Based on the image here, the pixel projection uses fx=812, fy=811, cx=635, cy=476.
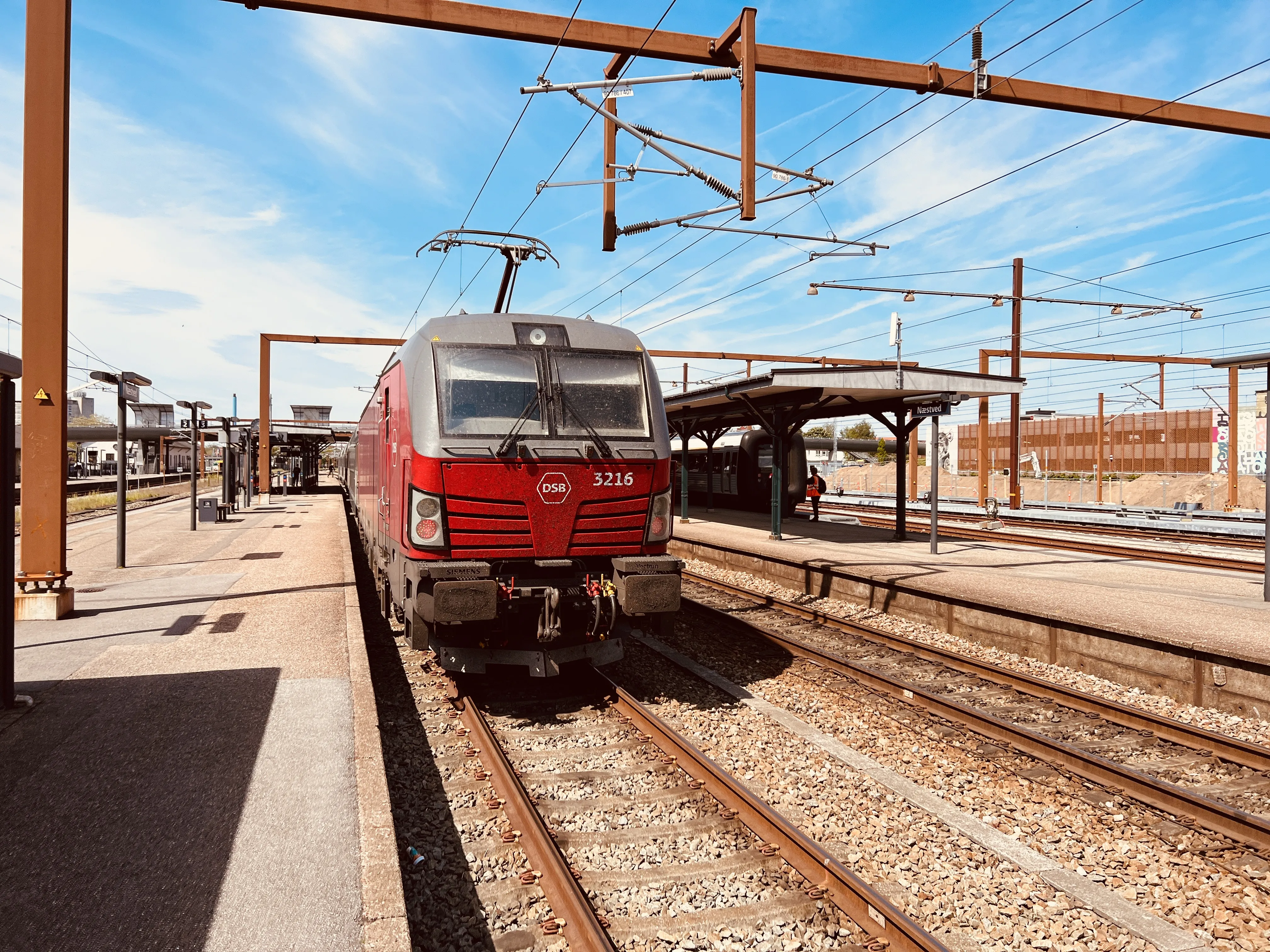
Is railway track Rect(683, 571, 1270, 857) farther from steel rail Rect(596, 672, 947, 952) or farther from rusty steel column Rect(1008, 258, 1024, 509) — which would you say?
rusty steel column Rect(1008, 258, 1024, 509)

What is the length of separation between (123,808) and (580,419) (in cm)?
410

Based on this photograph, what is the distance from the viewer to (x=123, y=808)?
4270 millimetres

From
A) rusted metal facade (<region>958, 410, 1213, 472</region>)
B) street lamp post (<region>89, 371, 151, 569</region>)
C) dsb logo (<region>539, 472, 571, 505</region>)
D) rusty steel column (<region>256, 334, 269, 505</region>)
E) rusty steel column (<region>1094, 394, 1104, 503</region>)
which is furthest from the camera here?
rusted metal facade (<region>958, 410, 1213, 472</region>)

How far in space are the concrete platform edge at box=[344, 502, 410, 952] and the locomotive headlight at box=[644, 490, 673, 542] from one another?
2.57m

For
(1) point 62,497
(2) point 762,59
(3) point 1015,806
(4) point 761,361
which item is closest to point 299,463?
(4) point 761,361

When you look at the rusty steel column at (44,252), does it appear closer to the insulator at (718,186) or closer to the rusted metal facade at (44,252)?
the rusted metal facade at (44,252)

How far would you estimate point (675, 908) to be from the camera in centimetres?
403

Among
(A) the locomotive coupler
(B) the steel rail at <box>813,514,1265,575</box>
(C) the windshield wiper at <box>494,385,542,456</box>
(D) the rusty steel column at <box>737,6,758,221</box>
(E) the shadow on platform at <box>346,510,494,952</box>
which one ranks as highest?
(D) the rusty steel column at <box>737,6,758,221</box>

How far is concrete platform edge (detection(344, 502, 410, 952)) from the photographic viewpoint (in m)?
3.23

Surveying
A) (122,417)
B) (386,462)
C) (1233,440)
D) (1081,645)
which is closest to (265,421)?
(122,417)

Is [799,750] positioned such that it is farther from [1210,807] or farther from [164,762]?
[164,762]

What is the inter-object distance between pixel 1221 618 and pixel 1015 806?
19.1 feet

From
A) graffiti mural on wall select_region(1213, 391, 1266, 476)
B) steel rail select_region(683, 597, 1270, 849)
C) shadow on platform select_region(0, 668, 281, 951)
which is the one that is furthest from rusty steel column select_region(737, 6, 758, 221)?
graffiti mural on wall select_region(1213, 391, 1266, 476)

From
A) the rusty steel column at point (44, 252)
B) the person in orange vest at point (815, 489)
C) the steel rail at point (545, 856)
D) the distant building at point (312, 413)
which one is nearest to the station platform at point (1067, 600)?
the person in orange vest at point (815, 489)
